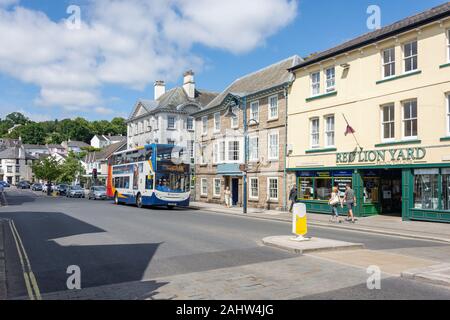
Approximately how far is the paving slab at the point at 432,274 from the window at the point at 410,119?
472 inches

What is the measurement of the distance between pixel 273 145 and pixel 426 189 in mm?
11316

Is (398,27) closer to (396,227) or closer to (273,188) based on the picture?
(396,227)

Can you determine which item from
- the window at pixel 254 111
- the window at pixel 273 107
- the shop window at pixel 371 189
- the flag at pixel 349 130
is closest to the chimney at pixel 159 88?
the window at pixel 254 111

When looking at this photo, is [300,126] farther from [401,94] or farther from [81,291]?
[81,291]

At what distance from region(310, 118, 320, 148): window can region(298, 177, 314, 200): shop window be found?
2.13m

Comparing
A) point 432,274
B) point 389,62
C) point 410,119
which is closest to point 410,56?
point 389,62

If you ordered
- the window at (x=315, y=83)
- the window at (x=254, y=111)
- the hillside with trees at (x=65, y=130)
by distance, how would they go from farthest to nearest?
the hillside with trees at (x=65, y=130) → the window at (x=254, y=111) → the window at (x=315, y=83)

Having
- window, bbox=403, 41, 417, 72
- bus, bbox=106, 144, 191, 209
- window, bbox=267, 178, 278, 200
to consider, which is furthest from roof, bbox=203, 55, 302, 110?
window, bbox=403, 41, 417, 72

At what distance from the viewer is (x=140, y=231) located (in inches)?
599

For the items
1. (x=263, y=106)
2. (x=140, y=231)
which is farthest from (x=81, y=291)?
(x=263, y=106)

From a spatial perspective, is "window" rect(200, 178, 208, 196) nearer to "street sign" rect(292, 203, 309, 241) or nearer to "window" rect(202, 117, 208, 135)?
"window" rect(202, 117, 208, 135)

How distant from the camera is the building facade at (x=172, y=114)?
48188 millimetres

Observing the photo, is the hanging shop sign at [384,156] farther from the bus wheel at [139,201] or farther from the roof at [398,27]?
the bus wheel at [139,201]
